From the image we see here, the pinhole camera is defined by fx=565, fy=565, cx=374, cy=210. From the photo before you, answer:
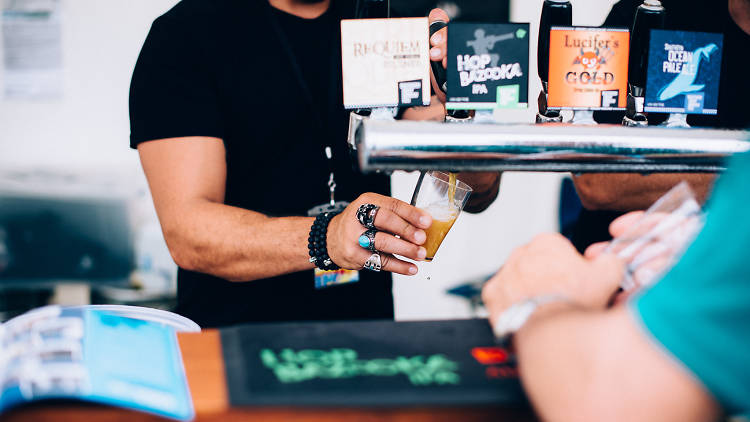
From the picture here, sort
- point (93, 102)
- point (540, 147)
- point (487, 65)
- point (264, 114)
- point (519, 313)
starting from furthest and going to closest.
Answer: point (93, 102) → point (264, 114) → point (487, 65) → point (540, 147) → point (519, 313)

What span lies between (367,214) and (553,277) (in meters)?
0.50

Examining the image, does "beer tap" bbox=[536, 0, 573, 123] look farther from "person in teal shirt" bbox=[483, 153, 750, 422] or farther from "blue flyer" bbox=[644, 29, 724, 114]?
"person in teal shirt" bbox=[483, 153, 750, 422]

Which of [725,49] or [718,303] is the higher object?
[725,49]

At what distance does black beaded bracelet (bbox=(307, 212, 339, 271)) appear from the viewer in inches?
51.4

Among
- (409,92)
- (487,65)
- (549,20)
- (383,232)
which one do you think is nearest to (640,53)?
(549,20)

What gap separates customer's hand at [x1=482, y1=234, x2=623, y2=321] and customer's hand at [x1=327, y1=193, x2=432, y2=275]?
0.37 m

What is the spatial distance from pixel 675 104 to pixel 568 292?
53cm

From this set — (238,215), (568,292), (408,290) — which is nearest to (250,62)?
(238,215)

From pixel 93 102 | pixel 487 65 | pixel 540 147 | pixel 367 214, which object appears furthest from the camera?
pixel 93 102

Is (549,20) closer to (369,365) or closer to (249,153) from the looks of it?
(369,365)

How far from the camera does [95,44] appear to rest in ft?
10.3

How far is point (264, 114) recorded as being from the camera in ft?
5.34

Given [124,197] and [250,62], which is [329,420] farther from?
[124,197]

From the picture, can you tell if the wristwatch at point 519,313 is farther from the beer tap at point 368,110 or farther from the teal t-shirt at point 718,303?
the beer tap at point 368,110
